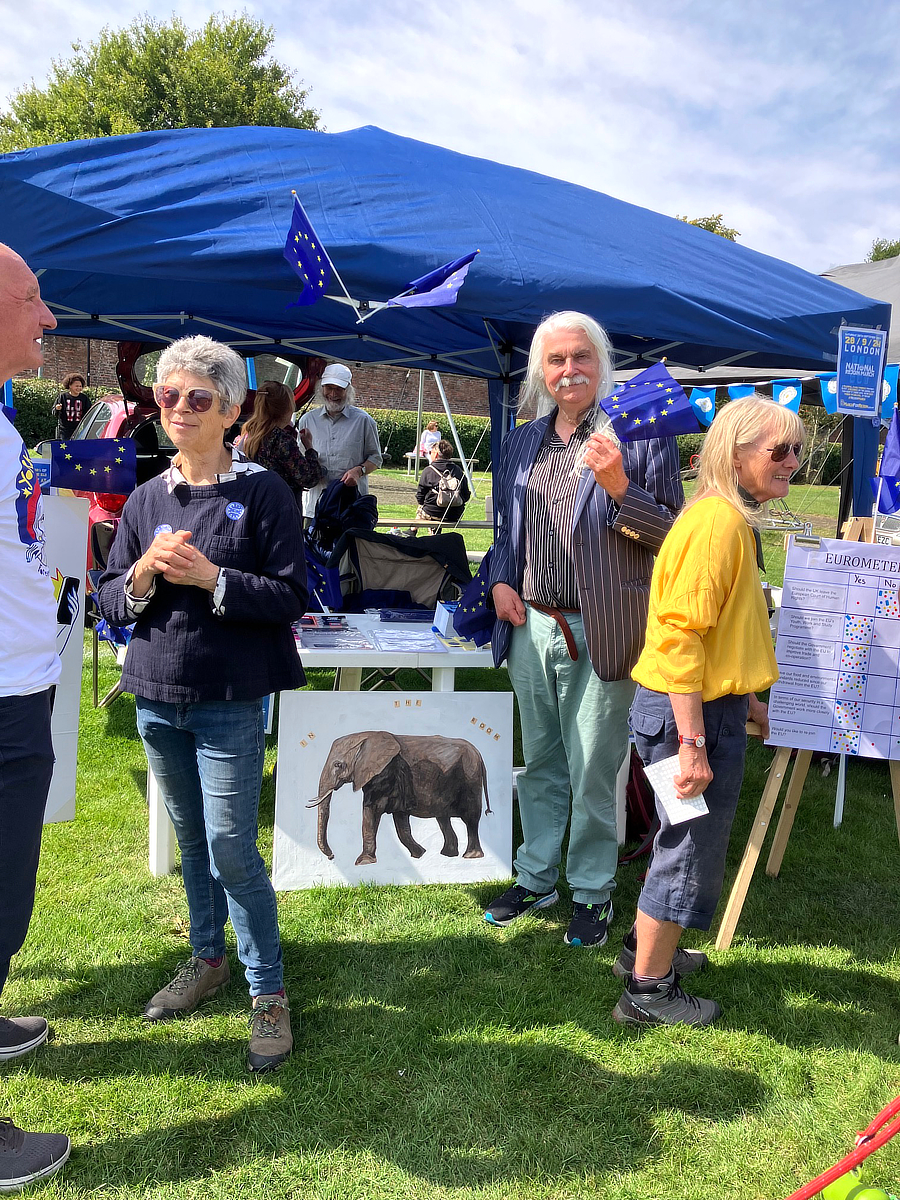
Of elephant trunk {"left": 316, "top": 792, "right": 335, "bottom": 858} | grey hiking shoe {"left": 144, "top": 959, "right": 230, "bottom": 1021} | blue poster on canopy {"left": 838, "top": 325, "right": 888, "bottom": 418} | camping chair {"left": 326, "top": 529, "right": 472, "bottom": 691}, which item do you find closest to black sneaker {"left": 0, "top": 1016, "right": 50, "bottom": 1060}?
grey hiking shoe {"left": 144, "top": 959, "right": 230, "bottom": 1021}

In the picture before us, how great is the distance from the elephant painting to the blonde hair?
1.45 metres

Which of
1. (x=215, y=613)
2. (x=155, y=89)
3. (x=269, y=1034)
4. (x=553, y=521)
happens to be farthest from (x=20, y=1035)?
(x=155, y=89)

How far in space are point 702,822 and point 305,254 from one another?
2.01m

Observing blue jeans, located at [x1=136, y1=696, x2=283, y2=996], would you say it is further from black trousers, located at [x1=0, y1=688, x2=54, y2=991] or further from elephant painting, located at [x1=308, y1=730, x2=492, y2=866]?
elephant painting, located at [x1=308, y1=730, x2=492, y2=866]

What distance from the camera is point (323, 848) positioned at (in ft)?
10.1

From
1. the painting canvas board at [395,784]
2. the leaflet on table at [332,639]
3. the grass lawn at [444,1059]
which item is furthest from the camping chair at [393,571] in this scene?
the grass lawn at [444,1059]

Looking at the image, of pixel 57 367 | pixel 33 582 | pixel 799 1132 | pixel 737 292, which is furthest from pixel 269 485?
pixel 57 367

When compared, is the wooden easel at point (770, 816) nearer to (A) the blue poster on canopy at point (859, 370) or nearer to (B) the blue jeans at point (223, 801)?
(A) the blue poster on canopy at point (859, 370)

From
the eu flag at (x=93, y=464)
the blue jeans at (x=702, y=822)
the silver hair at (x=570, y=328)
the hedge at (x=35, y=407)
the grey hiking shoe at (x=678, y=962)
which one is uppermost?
the hedge at (x=35, y=407)

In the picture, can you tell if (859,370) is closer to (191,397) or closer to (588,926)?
(588,926)

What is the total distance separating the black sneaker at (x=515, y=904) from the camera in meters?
2.90

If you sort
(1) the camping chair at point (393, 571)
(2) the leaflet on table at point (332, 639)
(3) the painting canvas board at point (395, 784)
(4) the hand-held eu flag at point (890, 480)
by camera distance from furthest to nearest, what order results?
(1) the camping chair at point (393, 571)
(4) the hand-held eu flag at point (890, 480)
(2) the leaflet on table at point (332, 639)
(3) the painting canvas board at point (395, 784)

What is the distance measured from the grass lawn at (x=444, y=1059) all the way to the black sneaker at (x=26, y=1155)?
0.07 m

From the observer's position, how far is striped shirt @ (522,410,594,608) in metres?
2.61
